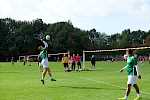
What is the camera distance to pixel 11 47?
142m

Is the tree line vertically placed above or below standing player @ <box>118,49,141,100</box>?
above

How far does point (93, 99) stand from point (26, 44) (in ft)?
423

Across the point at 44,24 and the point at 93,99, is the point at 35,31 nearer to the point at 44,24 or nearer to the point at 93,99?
the point at 44,24

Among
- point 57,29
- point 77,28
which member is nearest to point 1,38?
point 57,29

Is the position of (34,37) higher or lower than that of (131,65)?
higher

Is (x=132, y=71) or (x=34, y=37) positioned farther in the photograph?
(x=34, y=37)

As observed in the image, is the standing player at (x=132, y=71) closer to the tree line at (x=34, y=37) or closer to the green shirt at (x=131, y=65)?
the green shirt at (x=131, y=65)

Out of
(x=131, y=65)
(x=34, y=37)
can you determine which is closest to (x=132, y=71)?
(x=131, y=65)

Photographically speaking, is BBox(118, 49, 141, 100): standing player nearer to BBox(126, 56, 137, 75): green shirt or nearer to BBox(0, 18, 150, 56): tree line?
BBox(126, 56, 137, 75): green shirt

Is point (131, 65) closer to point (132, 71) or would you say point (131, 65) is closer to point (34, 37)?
point (132, 71)

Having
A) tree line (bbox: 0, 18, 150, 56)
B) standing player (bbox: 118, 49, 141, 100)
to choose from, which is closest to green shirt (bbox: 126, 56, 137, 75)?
standing player (bbox: 118, 49, 141, 100)

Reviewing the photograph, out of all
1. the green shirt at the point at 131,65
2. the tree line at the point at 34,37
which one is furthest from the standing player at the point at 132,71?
the tree line at the point at 34,37

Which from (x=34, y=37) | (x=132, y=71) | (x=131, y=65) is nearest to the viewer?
(x=132, y=71)

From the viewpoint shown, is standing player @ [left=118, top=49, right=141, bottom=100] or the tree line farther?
the tree line
